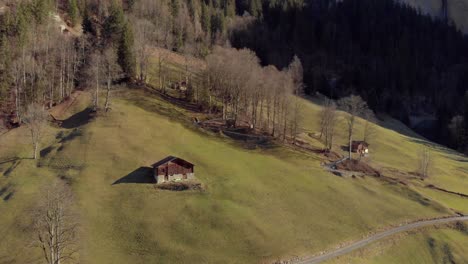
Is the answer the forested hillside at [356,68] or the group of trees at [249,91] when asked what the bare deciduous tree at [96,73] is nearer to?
the group of trees at [249,91]

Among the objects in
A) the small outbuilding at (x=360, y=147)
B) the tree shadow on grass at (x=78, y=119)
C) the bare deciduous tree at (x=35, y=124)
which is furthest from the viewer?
the small outbuilding at (x=360, y=147)

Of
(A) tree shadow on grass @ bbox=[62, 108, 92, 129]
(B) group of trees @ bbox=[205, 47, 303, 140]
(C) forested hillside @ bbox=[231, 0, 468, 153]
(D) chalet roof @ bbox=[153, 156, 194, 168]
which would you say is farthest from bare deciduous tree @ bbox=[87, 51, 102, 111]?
(C) forested hillside @ bbox=[231, 0, 468, 153]

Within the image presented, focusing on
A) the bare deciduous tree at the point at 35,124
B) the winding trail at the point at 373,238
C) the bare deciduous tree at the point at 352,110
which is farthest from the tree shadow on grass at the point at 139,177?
the bare deciduous tree at the point at 352,110

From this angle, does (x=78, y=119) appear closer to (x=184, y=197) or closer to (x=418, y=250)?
(x=184, y=197)

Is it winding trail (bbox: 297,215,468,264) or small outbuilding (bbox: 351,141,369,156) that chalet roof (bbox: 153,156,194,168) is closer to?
winding trail (bbox: 297,215,468,264)

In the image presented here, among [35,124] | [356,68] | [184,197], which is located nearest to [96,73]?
[35,124]

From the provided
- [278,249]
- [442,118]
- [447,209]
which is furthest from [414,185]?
[442,118]

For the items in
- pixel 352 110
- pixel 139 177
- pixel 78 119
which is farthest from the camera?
pixel 352 110
